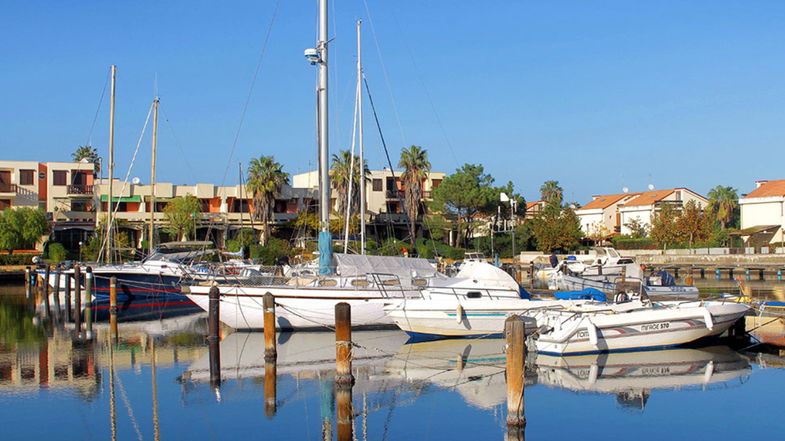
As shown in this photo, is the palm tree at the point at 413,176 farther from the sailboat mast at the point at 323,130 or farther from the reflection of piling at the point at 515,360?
the reflection of piling at the point at 515,360

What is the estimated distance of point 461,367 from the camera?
19703mm

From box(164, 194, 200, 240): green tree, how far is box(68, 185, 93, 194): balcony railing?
354 inches

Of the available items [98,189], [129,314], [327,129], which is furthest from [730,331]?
[98,189]

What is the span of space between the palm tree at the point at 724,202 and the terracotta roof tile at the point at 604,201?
920cm

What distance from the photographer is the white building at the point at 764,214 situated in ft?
249

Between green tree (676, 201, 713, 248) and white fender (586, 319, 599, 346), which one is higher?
green tree (676, 201, 713, 248)

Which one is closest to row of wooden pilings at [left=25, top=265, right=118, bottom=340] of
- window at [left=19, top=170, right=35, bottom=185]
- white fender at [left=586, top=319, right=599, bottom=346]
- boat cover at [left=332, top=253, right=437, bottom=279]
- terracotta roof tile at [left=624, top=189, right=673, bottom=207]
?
boat cover at [left=332, top=253, right=437, bottom=279]

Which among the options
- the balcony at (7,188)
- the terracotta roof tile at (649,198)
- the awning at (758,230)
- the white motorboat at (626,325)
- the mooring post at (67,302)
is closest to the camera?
the white motorboat at (626,325)

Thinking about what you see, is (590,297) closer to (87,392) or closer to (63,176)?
(87,392)

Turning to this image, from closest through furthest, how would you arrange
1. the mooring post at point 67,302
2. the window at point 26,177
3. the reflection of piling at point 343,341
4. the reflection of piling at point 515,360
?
the reflection of piling at point 515,360 → the reflection of piling at point 343,341 → the mooring post at point 67,302 → the window at point 26,177

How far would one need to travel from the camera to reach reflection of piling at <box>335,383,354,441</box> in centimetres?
1397

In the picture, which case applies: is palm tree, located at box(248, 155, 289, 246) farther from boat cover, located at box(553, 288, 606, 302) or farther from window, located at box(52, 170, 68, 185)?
boat cover, located at box(553, 288, 606, 302)

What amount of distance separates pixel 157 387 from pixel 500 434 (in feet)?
27.9

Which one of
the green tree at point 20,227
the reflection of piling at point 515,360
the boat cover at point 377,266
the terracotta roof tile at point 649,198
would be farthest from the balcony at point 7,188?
the reflection of piling at point 515,360
